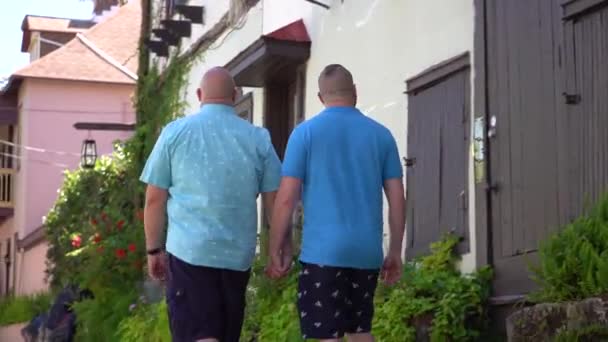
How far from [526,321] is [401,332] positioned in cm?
164

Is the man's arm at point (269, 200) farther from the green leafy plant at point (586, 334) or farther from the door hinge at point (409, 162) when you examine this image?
the door hinge at point (409, 162)

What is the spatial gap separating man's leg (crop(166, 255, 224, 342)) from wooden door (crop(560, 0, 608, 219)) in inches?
93.6

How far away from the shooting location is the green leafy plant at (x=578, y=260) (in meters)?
5.77

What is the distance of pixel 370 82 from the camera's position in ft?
32.9

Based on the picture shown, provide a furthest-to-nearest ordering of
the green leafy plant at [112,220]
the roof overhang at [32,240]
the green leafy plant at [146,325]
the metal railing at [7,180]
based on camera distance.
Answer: the metal railing at [7,180] < the roof overhang at [32,240] < the green leafy plant at [112,220] < the green leafy plant at [146,325]

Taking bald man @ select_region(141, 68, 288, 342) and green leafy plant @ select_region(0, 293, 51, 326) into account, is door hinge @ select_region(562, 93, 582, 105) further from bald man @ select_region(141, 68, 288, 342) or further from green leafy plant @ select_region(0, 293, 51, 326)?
green leafy plant @ select_region(0, 293, 51, 326)

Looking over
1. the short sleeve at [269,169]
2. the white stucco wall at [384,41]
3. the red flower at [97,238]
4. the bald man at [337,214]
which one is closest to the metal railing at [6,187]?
the red flower at [97,238]

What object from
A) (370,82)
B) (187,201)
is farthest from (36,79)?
(187,201)

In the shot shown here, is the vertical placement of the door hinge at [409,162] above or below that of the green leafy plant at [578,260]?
above

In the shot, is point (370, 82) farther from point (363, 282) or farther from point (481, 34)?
point (363, 282)

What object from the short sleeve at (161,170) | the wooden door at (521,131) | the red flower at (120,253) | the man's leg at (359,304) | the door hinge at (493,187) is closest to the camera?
the man's leg at (359,304)

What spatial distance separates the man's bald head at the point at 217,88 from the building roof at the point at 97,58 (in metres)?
21.9

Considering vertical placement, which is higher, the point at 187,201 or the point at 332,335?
the point at 187,201

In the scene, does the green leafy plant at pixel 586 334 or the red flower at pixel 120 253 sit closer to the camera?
the green leafy plant at pixel 586 334
